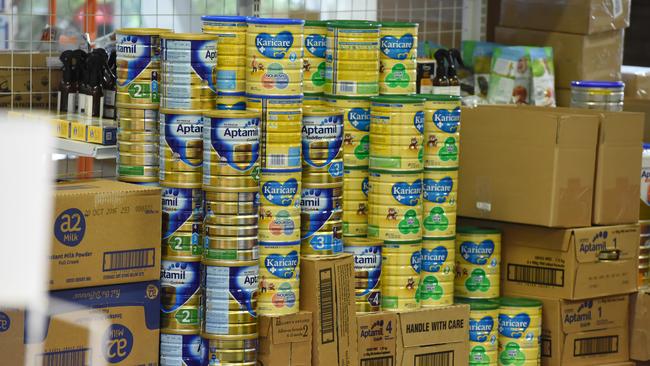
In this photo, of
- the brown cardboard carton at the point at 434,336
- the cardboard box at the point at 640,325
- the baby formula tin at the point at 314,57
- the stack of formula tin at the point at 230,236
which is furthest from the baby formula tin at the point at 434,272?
the cardboard box at the point at 640,325

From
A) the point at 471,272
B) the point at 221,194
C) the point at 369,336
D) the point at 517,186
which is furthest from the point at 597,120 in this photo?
the point at 221,194

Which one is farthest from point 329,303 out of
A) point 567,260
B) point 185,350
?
point 567,260

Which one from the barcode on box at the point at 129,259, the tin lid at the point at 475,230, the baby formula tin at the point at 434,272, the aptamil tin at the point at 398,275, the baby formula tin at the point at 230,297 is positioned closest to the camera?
the barcode on box at the point at 129,259

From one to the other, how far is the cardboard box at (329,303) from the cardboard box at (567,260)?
0.94 metres

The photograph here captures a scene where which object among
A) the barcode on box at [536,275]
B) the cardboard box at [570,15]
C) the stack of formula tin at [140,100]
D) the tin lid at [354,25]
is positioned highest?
the cardboard box at [570,15]

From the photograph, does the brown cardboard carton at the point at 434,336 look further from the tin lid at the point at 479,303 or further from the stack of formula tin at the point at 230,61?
the stack of formula tin at the point at 230,61

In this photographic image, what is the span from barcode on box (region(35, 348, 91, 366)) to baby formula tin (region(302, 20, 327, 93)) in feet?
3.90

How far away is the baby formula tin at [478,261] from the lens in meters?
4.38

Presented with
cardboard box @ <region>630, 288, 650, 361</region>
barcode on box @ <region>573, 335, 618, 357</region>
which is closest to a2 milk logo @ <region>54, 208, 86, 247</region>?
barcode on box @ <region>573, 335, 618, 357</region>

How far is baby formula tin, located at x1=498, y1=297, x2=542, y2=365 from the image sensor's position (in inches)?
172

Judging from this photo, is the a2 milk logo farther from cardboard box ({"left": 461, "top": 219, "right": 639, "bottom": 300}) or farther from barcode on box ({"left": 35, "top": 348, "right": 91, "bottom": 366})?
cardboard box ({"left": 461, "top": 219, "right": 639, "bottom": 300})

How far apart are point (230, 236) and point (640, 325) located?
194cm

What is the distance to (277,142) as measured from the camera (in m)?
3.60

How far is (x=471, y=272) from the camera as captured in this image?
4.39 meters
